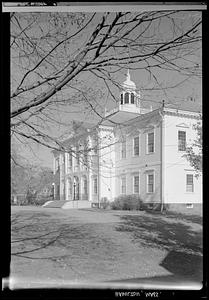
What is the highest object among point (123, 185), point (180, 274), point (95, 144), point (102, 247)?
point (95, 144)

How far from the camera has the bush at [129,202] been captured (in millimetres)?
1603

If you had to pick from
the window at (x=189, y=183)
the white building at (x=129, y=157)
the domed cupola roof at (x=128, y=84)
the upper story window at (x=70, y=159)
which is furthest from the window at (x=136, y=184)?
the domed cupola roof at (x=128, y=84)

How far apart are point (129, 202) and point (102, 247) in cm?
32

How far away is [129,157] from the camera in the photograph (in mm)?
1642

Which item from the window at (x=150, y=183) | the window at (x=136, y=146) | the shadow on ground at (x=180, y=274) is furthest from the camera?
the window at (x=136, y=146)

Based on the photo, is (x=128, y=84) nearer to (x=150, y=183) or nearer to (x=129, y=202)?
(x=150, y=183)

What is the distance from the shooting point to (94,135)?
1655mm

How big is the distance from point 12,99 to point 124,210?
96 cm

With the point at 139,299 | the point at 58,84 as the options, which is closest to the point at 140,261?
the point at 139,299

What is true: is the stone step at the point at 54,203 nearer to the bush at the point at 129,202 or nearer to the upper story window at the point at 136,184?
the bush at the point at 129,202

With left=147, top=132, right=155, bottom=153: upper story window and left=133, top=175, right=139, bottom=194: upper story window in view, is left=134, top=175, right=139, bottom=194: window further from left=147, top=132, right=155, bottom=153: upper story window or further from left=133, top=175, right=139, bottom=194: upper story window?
left=147, top=132, right=155, bottom=153: upper story window

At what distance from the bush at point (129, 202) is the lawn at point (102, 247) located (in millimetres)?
45

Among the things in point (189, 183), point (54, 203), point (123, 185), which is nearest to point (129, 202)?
point (123, 185)
